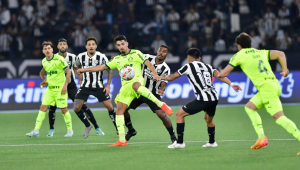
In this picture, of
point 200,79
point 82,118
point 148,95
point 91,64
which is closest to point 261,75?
point 200,79

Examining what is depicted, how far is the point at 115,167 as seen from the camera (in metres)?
5.58

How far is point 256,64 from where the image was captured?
653 cm

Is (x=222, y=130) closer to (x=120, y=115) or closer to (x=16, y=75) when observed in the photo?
(x=120, y=115)

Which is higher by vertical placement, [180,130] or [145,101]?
[145,101]

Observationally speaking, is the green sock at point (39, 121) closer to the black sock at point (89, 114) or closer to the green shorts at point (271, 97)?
the black sock at point (89, 114)

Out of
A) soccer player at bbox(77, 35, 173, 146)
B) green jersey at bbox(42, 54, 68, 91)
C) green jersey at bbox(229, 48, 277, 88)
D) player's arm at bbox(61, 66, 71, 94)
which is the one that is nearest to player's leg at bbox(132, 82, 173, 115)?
soccer player at bbox(77, 35, 173, 146)

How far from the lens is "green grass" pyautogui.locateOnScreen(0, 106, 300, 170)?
18.7ft

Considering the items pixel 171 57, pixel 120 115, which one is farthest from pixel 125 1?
pixel 120 115

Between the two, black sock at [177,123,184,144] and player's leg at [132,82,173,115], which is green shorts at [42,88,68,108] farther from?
black sock at [177,123,184,144]

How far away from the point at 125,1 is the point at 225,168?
56.2 ft

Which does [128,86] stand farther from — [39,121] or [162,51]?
[39,121]

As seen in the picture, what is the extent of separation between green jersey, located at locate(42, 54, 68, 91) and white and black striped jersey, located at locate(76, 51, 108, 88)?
38 cm

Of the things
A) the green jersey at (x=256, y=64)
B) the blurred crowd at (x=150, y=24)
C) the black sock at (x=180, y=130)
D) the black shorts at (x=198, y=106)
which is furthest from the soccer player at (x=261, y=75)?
the blurred crowd at (x=150, y=24)

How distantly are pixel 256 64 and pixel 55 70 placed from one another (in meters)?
4.77
